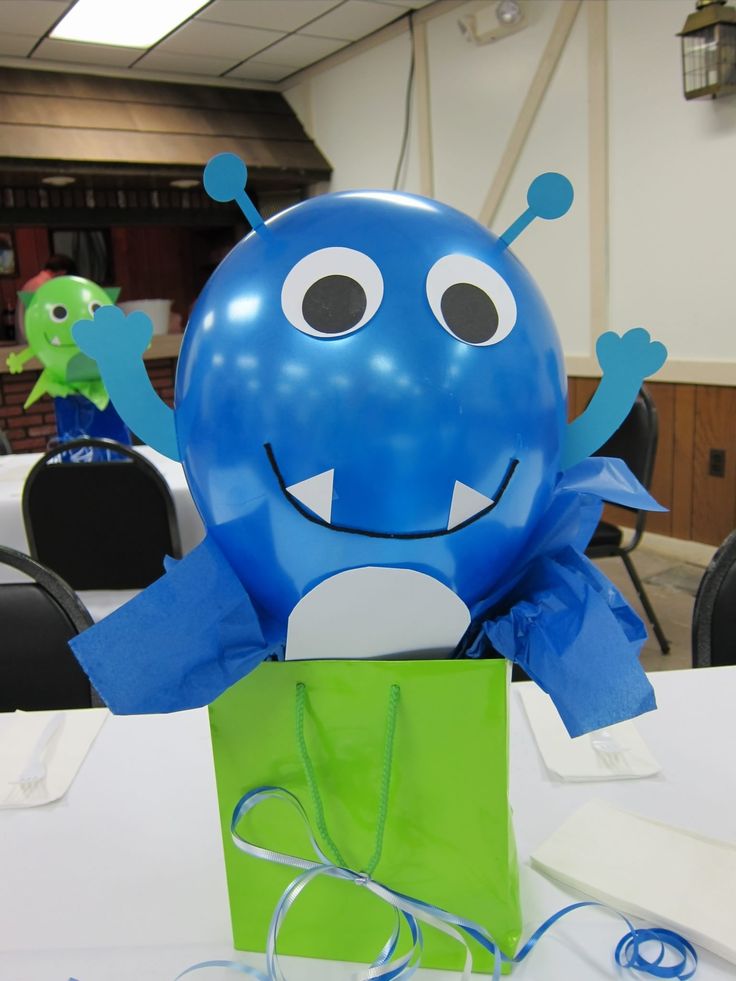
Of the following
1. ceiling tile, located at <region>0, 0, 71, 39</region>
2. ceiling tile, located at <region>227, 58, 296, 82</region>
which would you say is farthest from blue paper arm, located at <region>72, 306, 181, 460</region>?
ceiling tile, located at <region>227, 58, 296, 82</region>

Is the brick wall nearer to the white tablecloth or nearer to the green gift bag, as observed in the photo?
the white tablecloth

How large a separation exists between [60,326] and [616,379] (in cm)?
214

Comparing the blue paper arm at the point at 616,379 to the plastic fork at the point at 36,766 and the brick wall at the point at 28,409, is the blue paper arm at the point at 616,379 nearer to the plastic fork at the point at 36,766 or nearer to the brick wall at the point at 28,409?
the plastic fork at the point at 36,766

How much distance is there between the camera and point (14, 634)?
1.17 meters

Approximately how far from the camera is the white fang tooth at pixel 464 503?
52 centimetres

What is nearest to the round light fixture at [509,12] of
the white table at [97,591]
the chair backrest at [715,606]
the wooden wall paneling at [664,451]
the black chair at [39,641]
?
the wooden wall paneling at [664,451]

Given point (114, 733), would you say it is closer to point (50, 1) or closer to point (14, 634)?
point (14, 634)

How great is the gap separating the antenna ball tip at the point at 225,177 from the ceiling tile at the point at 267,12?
4012 millimetres

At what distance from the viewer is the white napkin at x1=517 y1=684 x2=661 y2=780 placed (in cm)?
80

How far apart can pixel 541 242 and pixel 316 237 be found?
3.59 meters

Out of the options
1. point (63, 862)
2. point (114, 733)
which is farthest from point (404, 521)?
point (114, 733)

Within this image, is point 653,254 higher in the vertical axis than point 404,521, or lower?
higher

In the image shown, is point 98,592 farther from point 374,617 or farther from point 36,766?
point 374,617

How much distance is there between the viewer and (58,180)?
4777 mm
